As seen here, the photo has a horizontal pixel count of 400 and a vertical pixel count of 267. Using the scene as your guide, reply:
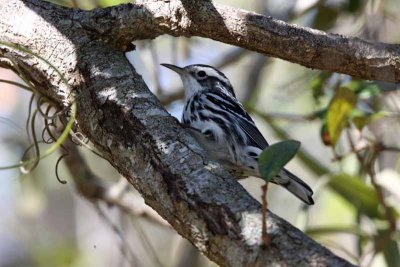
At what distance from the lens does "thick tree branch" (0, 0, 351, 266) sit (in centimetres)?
206

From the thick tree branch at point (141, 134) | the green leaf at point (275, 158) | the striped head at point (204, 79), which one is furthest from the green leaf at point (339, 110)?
the green leaf at point (275, 158)

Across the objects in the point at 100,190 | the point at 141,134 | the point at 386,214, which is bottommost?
the point at 100,190

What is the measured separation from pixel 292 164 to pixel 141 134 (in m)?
6.18

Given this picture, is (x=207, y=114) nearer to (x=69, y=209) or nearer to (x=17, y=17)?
(x=17, y=17)

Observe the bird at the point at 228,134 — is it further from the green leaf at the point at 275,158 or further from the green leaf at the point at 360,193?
the green leaf at the point at 275,158

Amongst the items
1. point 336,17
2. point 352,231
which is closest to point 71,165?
point 352,231

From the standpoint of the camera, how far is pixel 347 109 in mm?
4355

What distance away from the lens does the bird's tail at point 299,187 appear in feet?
14.2

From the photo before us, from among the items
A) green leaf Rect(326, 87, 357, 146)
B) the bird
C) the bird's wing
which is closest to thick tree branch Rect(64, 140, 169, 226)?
the bird

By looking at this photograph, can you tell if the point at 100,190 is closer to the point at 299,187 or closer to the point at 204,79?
the point at 204,79

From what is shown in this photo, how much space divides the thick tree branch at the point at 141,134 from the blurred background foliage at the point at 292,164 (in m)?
0.25

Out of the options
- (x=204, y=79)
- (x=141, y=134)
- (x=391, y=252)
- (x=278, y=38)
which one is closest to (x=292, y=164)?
(x=204, y=79)

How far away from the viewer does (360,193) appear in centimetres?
472

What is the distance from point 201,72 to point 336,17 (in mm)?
1188
